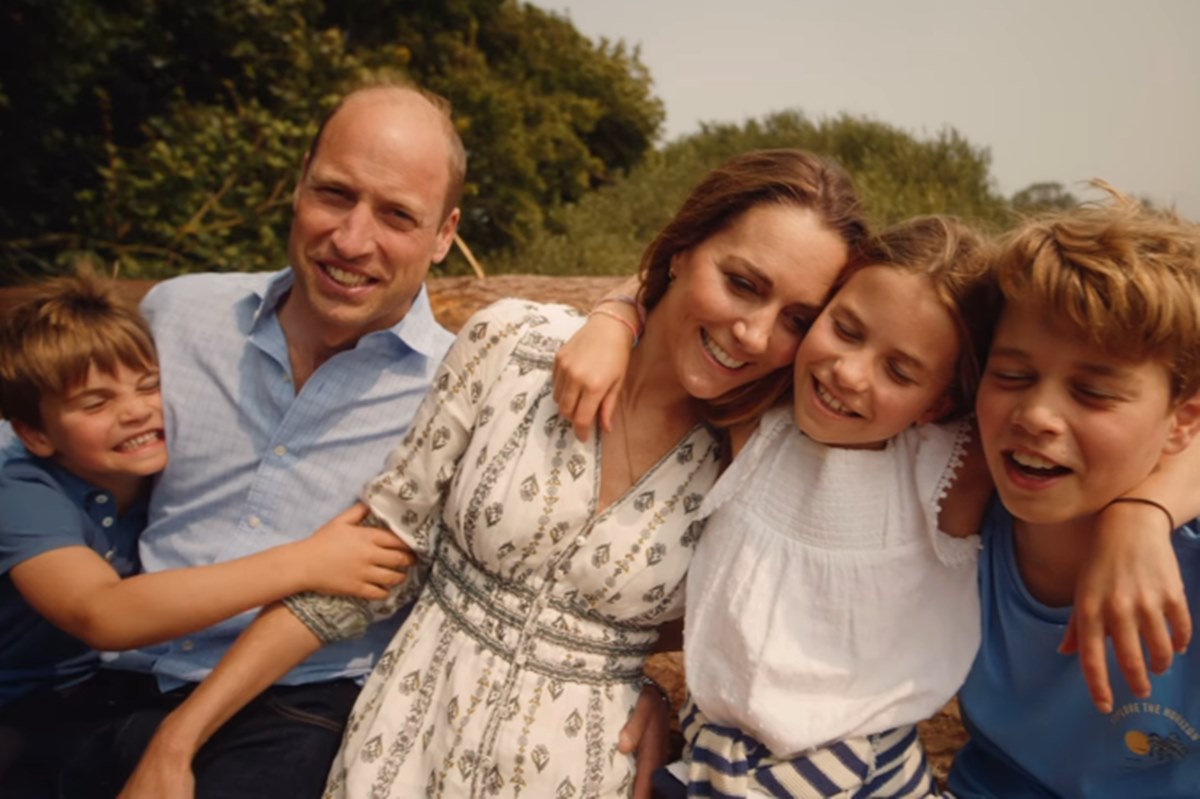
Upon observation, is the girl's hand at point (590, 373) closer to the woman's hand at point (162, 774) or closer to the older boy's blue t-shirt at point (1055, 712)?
the older boy's blue t-shirt at point (1055, 712)

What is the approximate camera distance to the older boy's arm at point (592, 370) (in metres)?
1.71

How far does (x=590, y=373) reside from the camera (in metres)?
1.71

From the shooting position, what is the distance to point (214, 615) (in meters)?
1.93

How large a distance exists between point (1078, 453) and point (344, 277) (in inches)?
65.3

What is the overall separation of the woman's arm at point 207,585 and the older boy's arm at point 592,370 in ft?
1.72

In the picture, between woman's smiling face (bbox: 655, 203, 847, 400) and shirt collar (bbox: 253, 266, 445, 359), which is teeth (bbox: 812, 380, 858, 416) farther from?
shirt collar (bbox: 253, 266, 445, 359)

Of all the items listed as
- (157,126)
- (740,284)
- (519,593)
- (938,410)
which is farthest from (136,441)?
(157,126)

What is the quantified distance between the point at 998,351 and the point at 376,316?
146cm

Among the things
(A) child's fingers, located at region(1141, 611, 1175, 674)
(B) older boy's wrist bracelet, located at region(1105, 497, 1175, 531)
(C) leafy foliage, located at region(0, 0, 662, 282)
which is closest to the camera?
(A) child's fingers, located at region(1141, 611, 1175, 674)

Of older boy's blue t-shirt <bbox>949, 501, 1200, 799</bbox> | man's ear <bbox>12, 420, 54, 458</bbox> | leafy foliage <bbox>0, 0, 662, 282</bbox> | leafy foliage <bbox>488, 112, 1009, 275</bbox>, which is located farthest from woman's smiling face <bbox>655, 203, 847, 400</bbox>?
leafy foliage <bbox>488, 112, 1009, 275</bbox>

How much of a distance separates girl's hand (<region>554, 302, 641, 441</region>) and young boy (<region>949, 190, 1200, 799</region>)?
2.20ft

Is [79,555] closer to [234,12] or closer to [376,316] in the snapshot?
[376,316]

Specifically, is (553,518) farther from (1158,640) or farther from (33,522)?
(33,522)

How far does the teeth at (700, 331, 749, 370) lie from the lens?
172 centimetres
